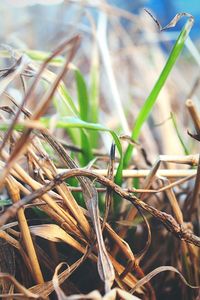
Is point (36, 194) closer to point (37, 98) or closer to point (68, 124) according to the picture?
point (68, 124)

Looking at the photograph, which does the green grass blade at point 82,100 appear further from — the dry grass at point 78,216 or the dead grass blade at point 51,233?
the dead grass blade at point 51,233

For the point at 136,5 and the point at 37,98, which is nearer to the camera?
the point at 37,98

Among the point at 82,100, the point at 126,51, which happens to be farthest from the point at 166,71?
the point at 126,51

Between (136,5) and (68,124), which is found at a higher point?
(136,5)

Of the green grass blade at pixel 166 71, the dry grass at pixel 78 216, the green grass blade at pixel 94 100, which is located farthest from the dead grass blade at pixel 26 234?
the green grass blade at pixel 94 100

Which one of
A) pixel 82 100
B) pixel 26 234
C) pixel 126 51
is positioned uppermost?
pixel 126 51

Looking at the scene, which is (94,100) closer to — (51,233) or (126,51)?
(51,233)

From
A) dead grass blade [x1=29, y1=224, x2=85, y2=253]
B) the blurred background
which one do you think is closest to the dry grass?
dead grass blade [x1=29, y1=224, x2=85, y2=253]

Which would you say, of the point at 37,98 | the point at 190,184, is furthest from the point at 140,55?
the point at 190,184
